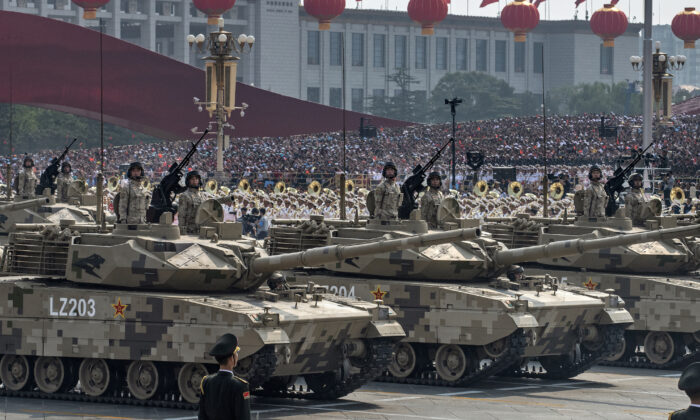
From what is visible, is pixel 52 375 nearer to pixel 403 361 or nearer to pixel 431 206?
pixel 403 361

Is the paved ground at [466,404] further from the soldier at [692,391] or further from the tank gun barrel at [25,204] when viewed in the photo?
the soldier at [692,391]

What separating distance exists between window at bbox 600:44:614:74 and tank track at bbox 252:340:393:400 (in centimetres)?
12340

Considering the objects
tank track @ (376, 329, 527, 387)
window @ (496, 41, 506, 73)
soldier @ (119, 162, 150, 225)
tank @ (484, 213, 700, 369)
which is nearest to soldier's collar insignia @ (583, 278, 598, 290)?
tank @ (484, 213, 700, 369)

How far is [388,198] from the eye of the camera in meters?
27.1

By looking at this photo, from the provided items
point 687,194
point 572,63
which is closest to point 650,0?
point 687,194

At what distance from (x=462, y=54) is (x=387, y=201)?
115500mm

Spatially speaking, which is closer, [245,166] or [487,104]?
[245,166]

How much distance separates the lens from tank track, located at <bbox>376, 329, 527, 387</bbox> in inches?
974

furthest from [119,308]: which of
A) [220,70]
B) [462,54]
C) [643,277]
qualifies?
[462,54]

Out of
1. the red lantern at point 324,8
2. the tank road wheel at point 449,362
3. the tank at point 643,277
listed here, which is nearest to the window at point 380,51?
the red lantern at point 324,8

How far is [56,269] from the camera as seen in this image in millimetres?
24266

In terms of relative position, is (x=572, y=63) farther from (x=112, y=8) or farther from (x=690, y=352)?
(x=690, y=352)

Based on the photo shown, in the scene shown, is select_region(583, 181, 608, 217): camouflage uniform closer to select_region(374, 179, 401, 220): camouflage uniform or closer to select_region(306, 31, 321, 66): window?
select_region(374, 179, 401, 220): camouflage uniform

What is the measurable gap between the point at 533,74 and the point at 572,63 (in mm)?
3982
